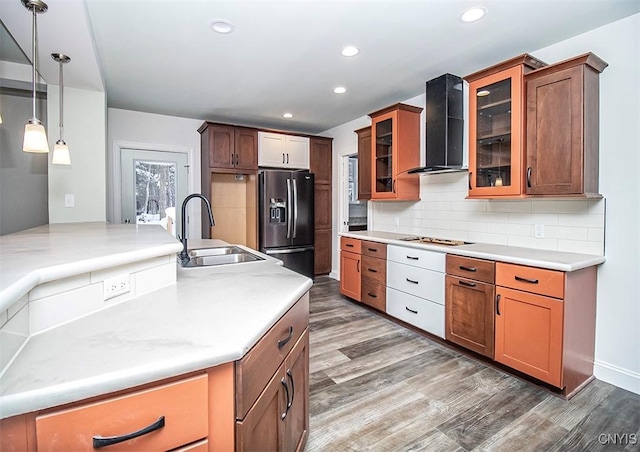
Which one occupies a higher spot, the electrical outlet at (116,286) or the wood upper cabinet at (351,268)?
the electrical outlet at (116,286)

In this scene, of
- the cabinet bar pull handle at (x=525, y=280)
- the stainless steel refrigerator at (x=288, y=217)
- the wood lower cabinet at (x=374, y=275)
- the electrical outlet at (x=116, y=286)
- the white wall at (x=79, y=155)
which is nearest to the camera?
the electrical outlet at (x=116, y=286)

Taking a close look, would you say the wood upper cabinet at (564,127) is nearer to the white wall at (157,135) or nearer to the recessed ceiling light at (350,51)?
the recessed ceiling light at (350,51)

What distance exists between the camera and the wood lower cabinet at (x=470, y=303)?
8.29ft

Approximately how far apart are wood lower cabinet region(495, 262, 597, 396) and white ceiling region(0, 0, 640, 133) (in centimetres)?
173

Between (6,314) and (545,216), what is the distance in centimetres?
322

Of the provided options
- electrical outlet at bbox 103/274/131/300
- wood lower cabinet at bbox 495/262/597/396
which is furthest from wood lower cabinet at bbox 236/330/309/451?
wood lower cabinet at bbox 495/262/597/396

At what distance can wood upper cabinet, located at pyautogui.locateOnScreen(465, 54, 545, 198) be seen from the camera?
2.53m

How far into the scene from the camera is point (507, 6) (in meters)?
2.14

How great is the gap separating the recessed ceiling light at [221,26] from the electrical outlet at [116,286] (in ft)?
6.35

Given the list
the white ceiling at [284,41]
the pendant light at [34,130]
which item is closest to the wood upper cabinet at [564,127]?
the white ceiling at [284,41]

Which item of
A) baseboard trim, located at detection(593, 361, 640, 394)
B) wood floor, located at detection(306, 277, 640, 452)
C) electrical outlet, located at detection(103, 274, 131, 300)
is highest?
electrical outlet, located at detection(103, 274, 131, 300)

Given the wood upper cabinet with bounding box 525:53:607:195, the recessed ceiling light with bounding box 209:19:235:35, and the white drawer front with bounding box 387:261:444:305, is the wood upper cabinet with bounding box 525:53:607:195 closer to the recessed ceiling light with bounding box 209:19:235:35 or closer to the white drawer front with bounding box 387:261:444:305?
the white drawer front with bounding box 387:261:444:305

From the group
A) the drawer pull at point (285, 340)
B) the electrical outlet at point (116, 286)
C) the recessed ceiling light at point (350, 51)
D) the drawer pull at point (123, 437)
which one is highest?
the recessed ceiling light at point (350, 51)

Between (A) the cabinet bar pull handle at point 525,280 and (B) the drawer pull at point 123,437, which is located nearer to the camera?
(B) the drawer pull at point 123,437
